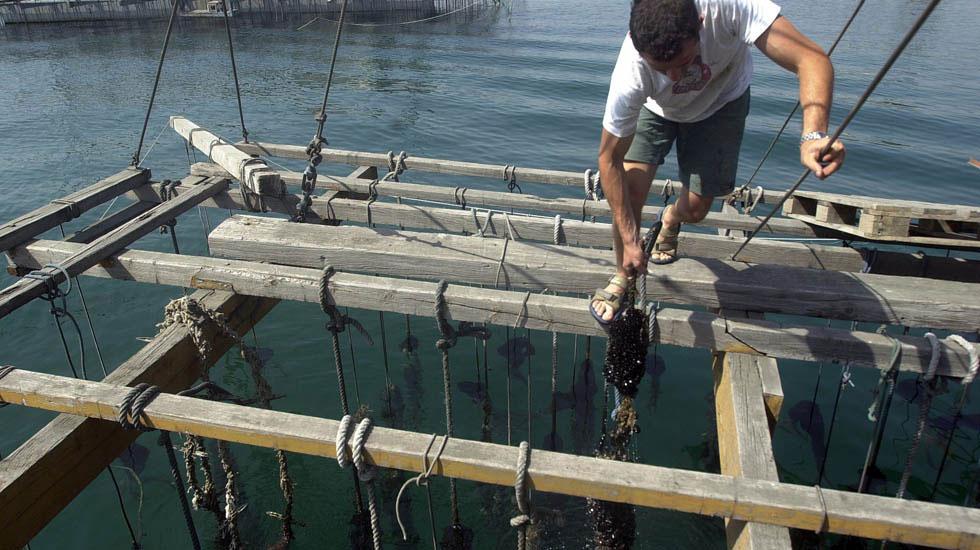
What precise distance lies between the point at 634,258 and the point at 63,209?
4919 millimetres

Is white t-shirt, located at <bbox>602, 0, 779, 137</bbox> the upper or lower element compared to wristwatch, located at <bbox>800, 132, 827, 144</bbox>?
upper

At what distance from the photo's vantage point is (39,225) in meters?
4.98

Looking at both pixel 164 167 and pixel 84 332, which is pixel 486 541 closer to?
pixel 84 332

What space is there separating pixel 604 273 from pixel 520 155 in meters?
14.7

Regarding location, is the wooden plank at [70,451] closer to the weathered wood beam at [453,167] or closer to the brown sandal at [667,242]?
the brown sandal at [667,242]

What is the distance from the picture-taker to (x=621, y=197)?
11.9 ft

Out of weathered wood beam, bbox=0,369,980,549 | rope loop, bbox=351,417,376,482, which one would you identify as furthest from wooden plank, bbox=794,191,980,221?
rope loop, bbox=351,417,376,482

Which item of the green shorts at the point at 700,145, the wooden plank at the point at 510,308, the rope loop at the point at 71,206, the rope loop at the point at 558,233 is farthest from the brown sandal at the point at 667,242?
the rope loop at the point at 71,206

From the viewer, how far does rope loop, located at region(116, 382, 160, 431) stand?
325 centimetres

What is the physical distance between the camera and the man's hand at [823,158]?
2.71 m

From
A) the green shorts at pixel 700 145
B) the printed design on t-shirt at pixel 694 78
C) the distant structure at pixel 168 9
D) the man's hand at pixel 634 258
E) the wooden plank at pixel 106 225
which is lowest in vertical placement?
the wooden plank at pixel 106 225

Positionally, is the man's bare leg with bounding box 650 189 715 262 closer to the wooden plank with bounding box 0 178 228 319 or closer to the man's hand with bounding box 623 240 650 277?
the man's hand with bounding box 623 240 650 277

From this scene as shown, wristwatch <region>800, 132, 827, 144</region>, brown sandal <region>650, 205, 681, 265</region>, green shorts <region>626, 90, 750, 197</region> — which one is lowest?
brown sandal <region>650, 205, 681, 265</region>

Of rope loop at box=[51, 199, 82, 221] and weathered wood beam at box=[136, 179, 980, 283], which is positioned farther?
rope loop at box=[51, 199, 82, 221]
